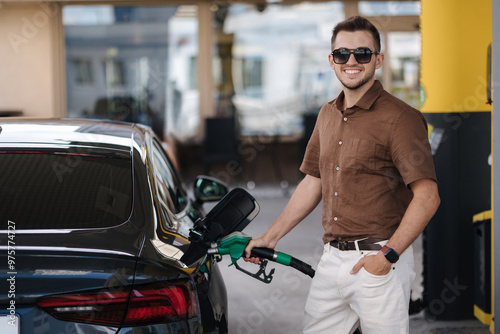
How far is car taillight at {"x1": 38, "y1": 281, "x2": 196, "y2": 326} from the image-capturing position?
224 cm

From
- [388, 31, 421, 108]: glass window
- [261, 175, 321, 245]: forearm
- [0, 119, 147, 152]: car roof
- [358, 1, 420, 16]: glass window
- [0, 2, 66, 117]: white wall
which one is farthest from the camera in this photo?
[388, 31, 421, 108]: glass window

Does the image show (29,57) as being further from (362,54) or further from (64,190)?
(362,54)

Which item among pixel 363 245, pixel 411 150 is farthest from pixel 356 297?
pixel 411 150

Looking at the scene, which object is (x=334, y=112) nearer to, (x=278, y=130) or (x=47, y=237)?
(x=47, y=237)

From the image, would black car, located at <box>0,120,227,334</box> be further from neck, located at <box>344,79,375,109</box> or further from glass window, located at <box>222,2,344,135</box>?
glass window, located at <box>222,2,344,135</box>

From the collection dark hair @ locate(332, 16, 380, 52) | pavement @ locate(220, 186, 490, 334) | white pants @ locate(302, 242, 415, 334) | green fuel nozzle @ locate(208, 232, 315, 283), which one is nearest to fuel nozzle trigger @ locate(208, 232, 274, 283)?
green fuel nozzle @ locate(208, 232, 315, 283)

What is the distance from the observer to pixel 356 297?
2777 millimetres

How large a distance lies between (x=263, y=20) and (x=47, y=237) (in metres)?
10.8

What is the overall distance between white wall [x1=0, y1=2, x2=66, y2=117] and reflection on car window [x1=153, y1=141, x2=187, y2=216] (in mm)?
8899

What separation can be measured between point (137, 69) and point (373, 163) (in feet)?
34.7

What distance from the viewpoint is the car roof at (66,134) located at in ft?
10.5

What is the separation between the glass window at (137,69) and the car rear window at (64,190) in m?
9.72

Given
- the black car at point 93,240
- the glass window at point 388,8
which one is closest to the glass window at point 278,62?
the glass window at point 388,8

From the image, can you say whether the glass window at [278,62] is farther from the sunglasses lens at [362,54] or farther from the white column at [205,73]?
the sunglasses lens at [362,54]
